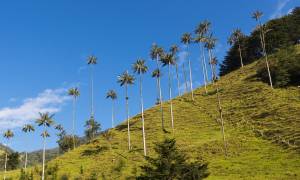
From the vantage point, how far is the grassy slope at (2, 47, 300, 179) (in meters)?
81.4

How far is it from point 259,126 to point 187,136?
723 inches

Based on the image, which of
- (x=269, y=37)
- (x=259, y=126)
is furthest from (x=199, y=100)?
(x=269, y=37)

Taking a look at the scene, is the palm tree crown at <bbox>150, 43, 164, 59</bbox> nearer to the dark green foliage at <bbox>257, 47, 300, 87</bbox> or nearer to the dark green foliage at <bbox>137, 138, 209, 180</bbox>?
the dark green foliage at <bbox>257, 47, 300, 87</bbox>

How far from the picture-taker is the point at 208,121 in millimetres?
128625

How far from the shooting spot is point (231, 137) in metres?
107

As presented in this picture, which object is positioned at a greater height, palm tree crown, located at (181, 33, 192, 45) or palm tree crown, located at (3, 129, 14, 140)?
palm tree crown, located at (181, 33, 192, 45)

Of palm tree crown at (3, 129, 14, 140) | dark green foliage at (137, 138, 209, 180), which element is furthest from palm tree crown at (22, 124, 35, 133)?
dark green foliage at (137, 138, 209, 180)

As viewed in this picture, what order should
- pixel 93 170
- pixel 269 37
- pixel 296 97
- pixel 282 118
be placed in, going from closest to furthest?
pixel 93 170, pixel 282 118, pixel 296 97, pixel 269 37

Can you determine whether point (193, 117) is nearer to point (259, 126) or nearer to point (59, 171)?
point (259, 126)

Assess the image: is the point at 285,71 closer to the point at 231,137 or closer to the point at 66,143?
the point at 231,137

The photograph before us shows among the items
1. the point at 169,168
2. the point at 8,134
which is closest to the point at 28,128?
the point at 8,134

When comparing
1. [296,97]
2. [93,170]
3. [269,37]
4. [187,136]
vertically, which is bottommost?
[93,170]

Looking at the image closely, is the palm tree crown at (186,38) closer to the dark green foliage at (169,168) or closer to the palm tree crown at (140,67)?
the palm tree crown at (140,67)

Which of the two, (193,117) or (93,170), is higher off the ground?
(193,117)
